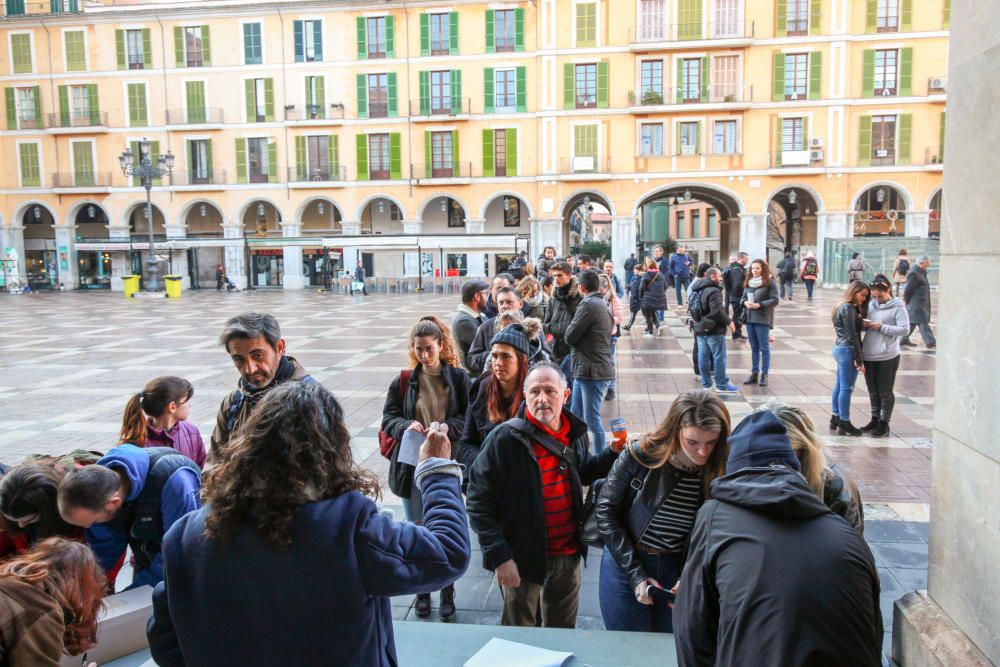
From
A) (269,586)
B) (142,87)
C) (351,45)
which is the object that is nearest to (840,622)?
(269,586)

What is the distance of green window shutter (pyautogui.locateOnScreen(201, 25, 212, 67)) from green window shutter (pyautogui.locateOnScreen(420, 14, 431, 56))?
1075cm

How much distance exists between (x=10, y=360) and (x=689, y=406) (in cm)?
1415

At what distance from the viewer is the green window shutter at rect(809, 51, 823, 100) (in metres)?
30.3

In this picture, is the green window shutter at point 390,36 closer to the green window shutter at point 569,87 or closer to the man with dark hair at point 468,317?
the green window shutter at point 569,87

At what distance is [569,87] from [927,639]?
32.2 meters

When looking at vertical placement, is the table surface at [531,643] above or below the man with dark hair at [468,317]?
below

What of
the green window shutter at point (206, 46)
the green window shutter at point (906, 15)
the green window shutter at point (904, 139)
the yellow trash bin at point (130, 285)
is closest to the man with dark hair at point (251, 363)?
the yellow trash bin at point (130, 285)

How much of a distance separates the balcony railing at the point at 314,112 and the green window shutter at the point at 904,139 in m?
25.5

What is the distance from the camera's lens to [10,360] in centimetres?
1301

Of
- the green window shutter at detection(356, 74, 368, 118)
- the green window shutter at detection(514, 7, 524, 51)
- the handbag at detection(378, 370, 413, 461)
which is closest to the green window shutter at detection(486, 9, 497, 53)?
the green window shutter at detection(514, 7, 524, 51)

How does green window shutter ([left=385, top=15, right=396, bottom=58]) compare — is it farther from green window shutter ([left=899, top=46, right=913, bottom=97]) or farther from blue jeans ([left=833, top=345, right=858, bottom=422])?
blue jeans ([left=833, top=345, right=858, bottom=422])

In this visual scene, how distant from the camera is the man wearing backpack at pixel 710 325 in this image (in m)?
8.78

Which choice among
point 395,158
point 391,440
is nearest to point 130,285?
point 395,158

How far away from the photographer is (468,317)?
6.08 metres
